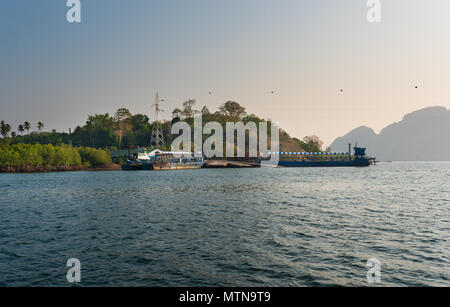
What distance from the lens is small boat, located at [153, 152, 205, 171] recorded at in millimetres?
152125

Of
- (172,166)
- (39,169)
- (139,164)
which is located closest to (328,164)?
(172,166)

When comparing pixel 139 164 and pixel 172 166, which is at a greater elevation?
pixel 139 164

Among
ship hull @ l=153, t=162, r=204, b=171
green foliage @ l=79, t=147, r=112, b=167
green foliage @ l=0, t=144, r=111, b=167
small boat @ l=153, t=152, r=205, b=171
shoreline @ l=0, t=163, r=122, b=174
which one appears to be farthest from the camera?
green foliage @ l=79, t=147, r=112, b=167

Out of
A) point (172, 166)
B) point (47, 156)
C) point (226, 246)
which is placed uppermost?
point (47, 156)

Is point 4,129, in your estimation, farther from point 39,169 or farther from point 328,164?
point 328,164

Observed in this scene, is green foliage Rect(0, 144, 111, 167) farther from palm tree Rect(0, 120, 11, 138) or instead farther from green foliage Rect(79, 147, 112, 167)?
palm tree Rect(0, 120, 11, 138)

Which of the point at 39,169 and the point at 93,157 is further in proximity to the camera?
the point at 93,157

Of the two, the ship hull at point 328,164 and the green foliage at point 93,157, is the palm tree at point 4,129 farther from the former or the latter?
the ship hull at point 328,164

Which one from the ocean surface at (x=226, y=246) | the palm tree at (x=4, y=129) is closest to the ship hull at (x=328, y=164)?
the ocean surface at (x=226, y=246)

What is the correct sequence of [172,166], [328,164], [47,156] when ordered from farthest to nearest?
[328,164] < [172,166] < [47,156]

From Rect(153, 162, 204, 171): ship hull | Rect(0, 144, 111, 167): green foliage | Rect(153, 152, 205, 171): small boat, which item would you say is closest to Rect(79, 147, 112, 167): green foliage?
Rect(0, 144, 111, 167): green foliage

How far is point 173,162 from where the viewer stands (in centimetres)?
16388
